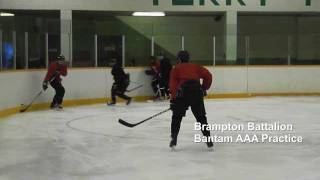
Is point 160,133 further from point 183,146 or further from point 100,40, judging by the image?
point 100,40

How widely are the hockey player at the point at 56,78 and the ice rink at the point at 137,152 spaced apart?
1.37 metres

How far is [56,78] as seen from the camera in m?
12.9

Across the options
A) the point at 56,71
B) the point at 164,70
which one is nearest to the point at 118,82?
the point at 56,71

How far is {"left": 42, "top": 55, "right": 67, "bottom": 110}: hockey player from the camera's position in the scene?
12.7 metres

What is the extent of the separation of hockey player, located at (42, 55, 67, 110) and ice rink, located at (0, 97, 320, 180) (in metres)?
1.37

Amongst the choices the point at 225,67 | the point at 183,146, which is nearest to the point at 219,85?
the point at 225,67

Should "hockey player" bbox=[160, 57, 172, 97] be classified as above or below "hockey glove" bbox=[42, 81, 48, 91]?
above

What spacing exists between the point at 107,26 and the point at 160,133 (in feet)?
42.3

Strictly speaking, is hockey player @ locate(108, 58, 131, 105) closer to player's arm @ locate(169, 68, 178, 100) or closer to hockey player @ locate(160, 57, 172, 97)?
hockey player @ locate(160, 57, 172, 97)

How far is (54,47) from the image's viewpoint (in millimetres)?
14969

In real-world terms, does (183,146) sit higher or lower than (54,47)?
lower

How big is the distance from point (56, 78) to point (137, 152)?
6.24 metres

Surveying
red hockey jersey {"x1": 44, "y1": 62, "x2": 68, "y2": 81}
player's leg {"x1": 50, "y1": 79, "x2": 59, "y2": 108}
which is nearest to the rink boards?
player's leg {"x1": 50, "y1": 79, "x2": 59, "y2": 108}

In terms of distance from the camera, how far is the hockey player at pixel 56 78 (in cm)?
1270
